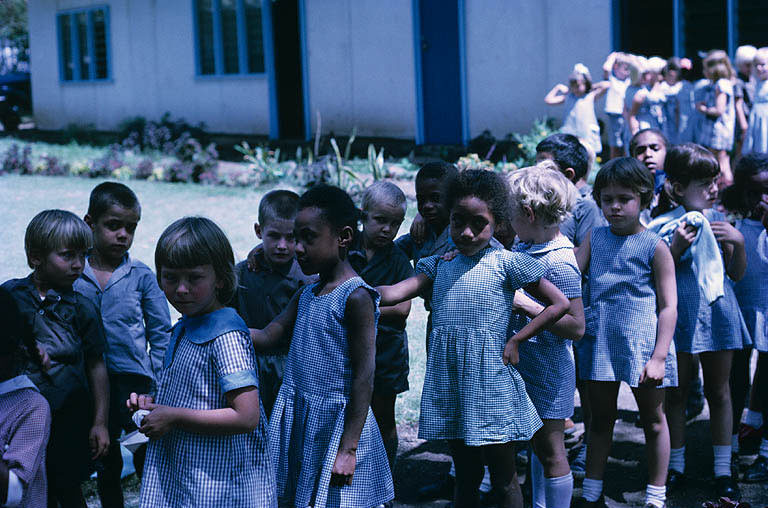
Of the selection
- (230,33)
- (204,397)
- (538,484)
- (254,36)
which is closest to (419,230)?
(538,484)

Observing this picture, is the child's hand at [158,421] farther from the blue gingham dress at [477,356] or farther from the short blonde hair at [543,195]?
the short blonde hair at [543,195]

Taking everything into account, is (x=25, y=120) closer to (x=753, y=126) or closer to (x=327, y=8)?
(x=327, y=8)

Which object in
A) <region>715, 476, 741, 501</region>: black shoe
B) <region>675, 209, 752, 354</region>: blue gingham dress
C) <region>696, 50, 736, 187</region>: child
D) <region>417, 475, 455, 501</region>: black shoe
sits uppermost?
<region>696, 50, 736, 187</region>: child

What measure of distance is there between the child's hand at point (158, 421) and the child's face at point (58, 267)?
40.4 inches

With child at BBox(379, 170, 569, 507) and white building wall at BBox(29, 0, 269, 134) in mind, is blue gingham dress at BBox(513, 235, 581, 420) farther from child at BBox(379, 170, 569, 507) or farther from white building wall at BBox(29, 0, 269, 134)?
white building wall at BBox(29, 0, 269, 134)

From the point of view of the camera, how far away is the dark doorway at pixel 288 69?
16875 millimetres

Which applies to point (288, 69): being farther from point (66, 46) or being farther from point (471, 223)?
point (471, 223)

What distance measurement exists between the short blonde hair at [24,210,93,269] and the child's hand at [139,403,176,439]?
1058 millimetres

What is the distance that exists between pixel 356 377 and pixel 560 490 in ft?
3.84

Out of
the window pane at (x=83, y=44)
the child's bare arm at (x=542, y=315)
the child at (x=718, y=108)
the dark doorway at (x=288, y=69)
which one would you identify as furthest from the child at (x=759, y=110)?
the window pane at (x=83, y=44)

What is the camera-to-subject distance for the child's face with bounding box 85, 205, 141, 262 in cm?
393

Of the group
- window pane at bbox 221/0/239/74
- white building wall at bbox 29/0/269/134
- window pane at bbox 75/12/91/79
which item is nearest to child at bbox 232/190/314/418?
white building wall at bbox 29/0/269/134

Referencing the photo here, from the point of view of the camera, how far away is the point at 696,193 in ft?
14.0

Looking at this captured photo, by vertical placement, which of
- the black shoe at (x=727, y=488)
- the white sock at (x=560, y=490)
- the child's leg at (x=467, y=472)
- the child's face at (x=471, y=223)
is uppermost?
the child's face at (x=471, y=223)
